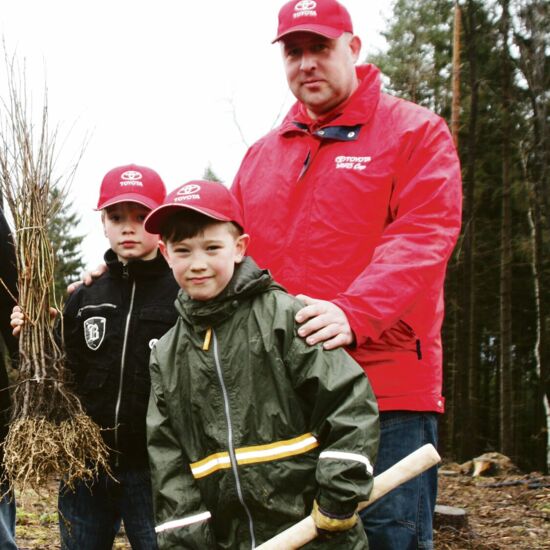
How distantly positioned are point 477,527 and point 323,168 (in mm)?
5938

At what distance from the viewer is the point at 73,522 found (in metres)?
3.01

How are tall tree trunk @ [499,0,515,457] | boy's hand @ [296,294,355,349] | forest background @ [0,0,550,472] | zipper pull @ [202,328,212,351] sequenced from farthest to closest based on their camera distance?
tall tree trunk @ [499,0,515,457]
forest background @ [0,0,550,472]
zipper pull @ [202,328,212,351]
boy's hand @ [296,294,355,349]

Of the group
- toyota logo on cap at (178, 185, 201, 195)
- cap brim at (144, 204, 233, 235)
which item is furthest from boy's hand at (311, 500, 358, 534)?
toyota logo on cap at (178, 185, 201, 195)

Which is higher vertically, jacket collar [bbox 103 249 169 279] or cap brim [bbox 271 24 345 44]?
cap brim [bbox 271 24 345 44]

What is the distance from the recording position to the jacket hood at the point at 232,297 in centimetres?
236

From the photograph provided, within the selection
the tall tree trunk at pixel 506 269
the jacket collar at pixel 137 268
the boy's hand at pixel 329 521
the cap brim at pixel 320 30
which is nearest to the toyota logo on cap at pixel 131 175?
the jacket collar at pixel 137 268

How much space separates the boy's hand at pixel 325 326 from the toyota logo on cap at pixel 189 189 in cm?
59

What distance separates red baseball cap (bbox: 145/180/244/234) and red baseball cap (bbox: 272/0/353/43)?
659 mm

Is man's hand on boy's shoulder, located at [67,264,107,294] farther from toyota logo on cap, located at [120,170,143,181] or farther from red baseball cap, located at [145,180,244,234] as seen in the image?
red baseball cap, located at [145,180,244,234]

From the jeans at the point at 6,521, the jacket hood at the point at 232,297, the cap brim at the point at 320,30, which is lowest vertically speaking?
the jeans at the point at 6,521

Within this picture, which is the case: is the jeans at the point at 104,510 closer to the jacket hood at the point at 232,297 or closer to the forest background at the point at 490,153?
the jacket hood at the point at 232,297

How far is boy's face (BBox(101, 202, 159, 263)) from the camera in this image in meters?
3.02

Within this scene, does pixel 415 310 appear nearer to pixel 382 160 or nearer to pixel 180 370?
pixel 382 160

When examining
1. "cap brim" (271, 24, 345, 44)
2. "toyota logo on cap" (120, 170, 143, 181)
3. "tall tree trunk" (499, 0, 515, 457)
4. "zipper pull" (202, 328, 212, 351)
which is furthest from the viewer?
"tall tree trunk" (499, 0, 515, 457)
